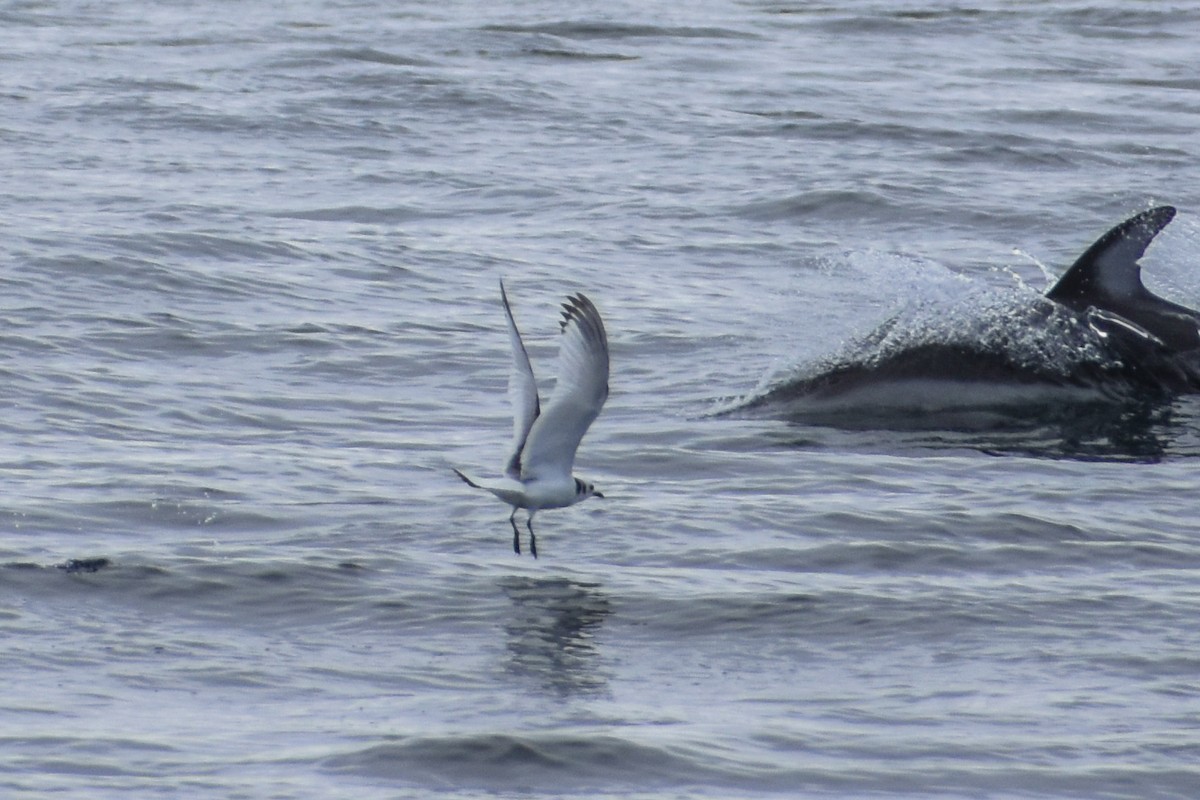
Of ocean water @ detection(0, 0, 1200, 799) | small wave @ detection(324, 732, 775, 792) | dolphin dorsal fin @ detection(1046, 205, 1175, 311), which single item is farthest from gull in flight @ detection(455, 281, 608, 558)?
dolphin dorsal fin @ detection(1046, 205, 1175, 311)

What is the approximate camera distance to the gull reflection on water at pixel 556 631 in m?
9.08

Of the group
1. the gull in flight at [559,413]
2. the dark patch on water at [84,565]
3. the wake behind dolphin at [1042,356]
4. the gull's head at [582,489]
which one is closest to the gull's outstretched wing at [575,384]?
the gull in flight at [559,413]

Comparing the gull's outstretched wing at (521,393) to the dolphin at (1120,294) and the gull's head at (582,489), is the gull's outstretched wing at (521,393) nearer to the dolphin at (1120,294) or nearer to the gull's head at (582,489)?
the gull's head at (582,489)

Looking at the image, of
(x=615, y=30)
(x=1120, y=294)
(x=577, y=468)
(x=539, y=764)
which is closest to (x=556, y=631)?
(x=539, y=764)

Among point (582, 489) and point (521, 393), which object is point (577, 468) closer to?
point (582, 489)

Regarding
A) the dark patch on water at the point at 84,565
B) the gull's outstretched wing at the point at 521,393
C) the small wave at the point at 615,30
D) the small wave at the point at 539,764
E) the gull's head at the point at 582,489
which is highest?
the gull's outstretched wing at the point at 521,393

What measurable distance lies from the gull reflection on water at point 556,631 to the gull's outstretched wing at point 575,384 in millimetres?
819

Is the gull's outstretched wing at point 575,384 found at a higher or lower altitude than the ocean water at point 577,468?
higher

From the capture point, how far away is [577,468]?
41.0ft

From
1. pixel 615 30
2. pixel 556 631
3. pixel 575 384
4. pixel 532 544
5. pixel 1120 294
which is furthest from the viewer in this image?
pixel 615 30

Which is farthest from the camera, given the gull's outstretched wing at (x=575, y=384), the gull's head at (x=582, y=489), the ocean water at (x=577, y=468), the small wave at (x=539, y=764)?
the gull's head at (x=582, y=489)

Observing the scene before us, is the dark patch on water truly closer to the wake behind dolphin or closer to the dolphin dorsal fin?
the wake behind dolphin

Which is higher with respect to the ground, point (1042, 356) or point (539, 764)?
point (1042, 356)

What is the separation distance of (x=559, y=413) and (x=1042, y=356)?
6.09m
